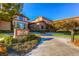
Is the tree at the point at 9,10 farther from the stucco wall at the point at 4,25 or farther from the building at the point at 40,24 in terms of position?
the building at the point at 40,24

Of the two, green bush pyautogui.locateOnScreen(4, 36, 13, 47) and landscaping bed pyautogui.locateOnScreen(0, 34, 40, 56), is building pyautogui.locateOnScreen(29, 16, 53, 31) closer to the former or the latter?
landscaping bed pyautogui.locateOnScreen(0, 34, 40, 56)

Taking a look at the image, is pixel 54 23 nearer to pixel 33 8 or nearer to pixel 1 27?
pixel 33 8

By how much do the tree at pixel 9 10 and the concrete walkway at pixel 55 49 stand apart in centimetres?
46

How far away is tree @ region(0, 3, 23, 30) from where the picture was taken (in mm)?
1728

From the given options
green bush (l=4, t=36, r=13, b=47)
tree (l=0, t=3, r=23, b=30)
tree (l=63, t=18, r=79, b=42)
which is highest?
tree (l=0, t=3, r=23, b=30)

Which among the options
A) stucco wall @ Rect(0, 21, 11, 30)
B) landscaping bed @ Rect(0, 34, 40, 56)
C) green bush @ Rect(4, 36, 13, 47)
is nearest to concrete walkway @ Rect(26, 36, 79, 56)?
landscaping bed @ Rect(0, 34, 40, 56)

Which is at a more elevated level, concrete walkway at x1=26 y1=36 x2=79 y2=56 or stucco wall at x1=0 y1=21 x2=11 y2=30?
stucco wall at x1=0 y1=21 x2=11 y2=30

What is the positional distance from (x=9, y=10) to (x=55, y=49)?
67cm

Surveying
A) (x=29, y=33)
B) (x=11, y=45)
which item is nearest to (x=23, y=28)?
(x=29, y=33)

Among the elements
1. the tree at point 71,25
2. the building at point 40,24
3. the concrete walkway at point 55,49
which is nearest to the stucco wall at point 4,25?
the building at point 40,24

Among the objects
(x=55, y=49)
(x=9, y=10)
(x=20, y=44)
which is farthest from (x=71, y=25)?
(x=9, y=10)

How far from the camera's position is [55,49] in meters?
1.73

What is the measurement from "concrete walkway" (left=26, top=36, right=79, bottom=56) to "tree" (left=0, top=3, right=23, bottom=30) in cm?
46

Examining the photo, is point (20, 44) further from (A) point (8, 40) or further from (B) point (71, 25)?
(B) point (71, 25)
